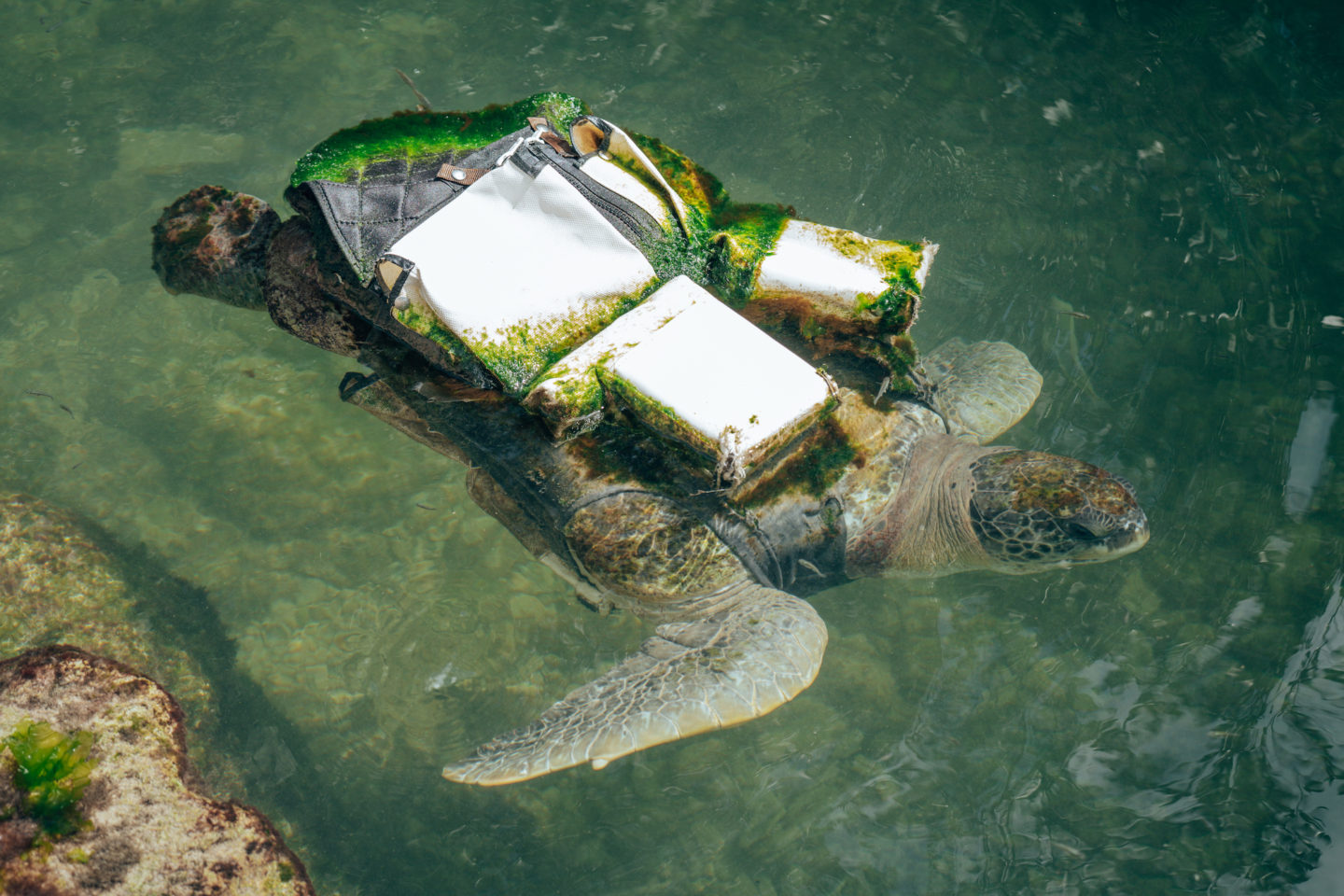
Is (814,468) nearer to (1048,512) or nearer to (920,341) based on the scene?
(1048,512)

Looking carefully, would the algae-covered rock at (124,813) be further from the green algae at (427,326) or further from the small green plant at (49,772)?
the green algae at (427,326)

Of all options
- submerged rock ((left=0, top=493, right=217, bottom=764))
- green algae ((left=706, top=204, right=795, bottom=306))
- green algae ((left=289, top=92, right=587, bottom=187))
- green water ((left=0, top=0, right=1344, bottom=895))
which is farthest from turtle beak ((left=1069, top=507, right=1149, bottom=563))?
submerged rock ((left=0, top=493, right=217, bottom=764))

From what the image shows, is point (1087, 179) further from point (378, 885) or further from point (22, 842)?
point (22, 842)

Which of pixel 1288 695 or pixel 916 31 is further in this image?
pixel 916 31

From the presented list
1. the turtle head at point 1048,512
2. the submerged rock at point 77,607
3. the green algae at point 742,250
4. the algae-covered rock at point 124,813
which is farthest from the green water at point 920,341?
the green algae at point 742,250

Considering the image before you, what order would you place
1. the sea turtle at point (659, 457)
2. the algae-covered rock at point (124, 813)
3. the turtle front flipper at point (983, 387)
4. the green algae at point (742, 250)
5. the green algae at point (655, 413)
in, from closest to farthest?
the algae-covered rock at point (124, 813), the green algae at point (655, 413), the sea turtle at point (659, 457), the green algae at point (742, 250), the turtle front flipper at point (983, 387)

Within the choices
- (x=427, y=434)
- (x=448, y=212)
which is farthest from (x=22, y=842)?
(x=448, y=212)
